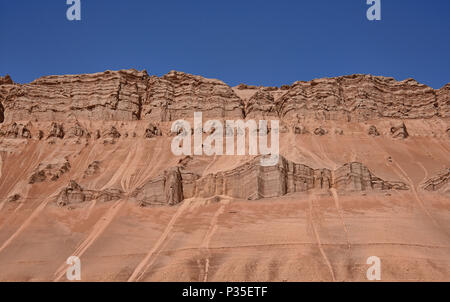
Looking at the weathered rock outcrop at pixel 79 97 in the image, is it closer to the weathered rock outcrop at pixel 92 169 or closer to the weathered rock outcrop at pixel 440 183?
the weathered rock outcrop at pixel 92 169

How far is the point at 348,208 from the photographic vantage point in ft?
98.3

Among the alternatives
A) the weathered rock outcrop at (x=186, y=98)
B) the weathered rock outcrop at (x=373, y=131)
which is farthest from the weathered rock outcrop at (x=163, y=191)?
the weathered rock outcrop at (x=373, y=131)

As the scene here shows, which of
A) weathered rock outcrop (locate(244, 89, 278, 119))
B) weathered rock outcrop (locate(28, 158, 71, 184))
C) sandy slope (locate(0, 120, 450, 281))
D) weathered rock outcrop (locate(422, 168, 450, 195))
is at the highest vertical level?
weathered rock outcrop (locate(244, 89, 278, 119))

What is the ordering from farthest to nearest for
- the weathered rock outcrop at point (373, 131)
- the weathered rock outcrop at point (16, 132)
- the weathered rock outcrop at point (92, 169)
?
the weathered rock outcrop at point (16, 132)
the weathered rock outcrop at point (373, 131)
the weathered rock outcrop at point (92, 169)

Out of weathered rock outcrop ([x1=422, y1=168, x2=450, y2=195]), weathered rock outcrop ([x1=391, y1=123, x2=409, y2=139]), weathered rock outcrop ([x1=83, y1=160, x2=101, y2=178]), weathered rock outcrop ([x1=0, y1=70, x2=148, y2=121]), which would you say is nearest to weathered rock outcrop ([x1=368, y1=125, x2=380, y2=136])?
weathered rock outcrop ([x1=391, y1=123, x2=409, y2=139])

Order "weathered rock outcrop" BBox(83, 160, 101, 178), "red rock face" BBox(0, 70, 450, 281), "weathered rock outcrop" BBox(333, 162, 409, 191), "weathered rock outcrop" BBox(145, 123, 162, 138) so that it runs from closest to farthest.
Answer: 1. "red rock face" BBox(0, 70, 450, 281)
2. "weathered rock outcrop" BBox(333, 162, 409, 191)
3. "weathered rock outcrop" BBox(83, 160, 101, 178)
4. "weathered rock outcrop" BBox(145, 123, 162, 138)

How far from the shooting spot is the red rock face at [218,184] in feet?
81.7

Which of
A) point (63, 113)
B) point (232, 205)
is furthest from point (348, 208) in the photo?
point (63, 113)

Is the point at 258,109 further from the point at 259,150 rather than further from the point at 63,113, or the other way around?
the point at 63,113

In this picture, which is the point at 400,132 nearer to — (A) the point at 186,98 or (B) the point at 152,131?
(A) the point at 186,98

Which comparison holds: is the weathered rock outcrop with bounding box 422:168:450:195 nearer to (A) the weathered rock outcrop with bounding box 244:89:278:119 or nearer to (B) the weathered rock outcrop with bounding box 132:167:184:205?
(B) the weathered rock outcrop with bounding box 132:167:184:205

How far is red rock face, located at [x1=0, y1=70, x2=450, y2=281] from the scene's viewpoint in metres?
24.9

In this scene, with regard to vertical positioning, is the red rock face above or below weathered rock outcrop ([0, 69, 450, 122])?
below
